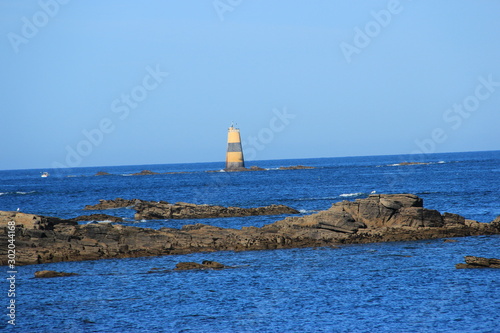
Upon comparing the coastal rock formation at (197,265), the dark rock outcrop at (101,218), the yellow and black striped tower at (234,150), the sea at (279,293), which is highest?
the yellow and black striped tower at (234,150)

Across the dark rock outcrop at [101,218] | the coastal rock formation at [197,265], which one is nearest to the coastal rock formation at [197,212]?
the dark rock outcrop at [101,218]

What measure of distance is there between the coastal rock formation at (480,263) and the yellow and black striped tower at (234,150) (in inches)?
3842

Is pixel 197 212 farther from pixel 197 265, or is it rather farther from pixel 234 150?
pixel 234 150

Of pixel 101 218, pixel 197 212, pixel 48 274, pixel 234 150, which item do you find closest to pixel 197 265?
pixel 48 274

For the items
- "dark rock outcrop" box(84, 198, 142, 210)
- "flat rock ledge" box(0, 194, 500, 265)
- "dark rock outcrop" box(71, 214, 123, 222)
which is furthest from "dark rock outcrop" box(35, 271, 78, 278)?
"dark rock outcrop" box(84, 198, 142, 210)

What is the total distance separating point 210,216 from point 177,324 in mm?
31178

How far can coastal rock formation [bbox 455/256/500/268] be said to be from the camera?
80.3ft

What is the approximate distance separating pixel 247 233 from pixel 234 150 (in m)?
94.7

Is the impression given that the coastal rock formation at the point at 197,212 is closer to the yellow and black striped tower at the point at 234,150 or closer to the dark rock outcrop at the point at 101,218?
the dark rock outcrop at the point at 101,218

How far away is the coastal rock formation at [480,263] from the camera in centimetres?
2447

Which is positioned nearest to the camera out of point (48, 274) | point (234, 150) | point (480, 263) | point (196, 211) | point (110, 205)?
point (480, 263)

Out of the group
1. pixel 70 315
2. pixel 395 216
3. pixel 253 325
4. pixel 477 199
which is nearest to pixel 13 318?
pixel 70 315

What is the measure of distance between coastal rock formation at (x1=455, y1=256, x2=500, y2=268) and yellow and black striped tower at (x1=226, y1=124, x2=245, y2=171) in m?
97.6

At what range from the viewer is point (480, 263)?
2452 cm
